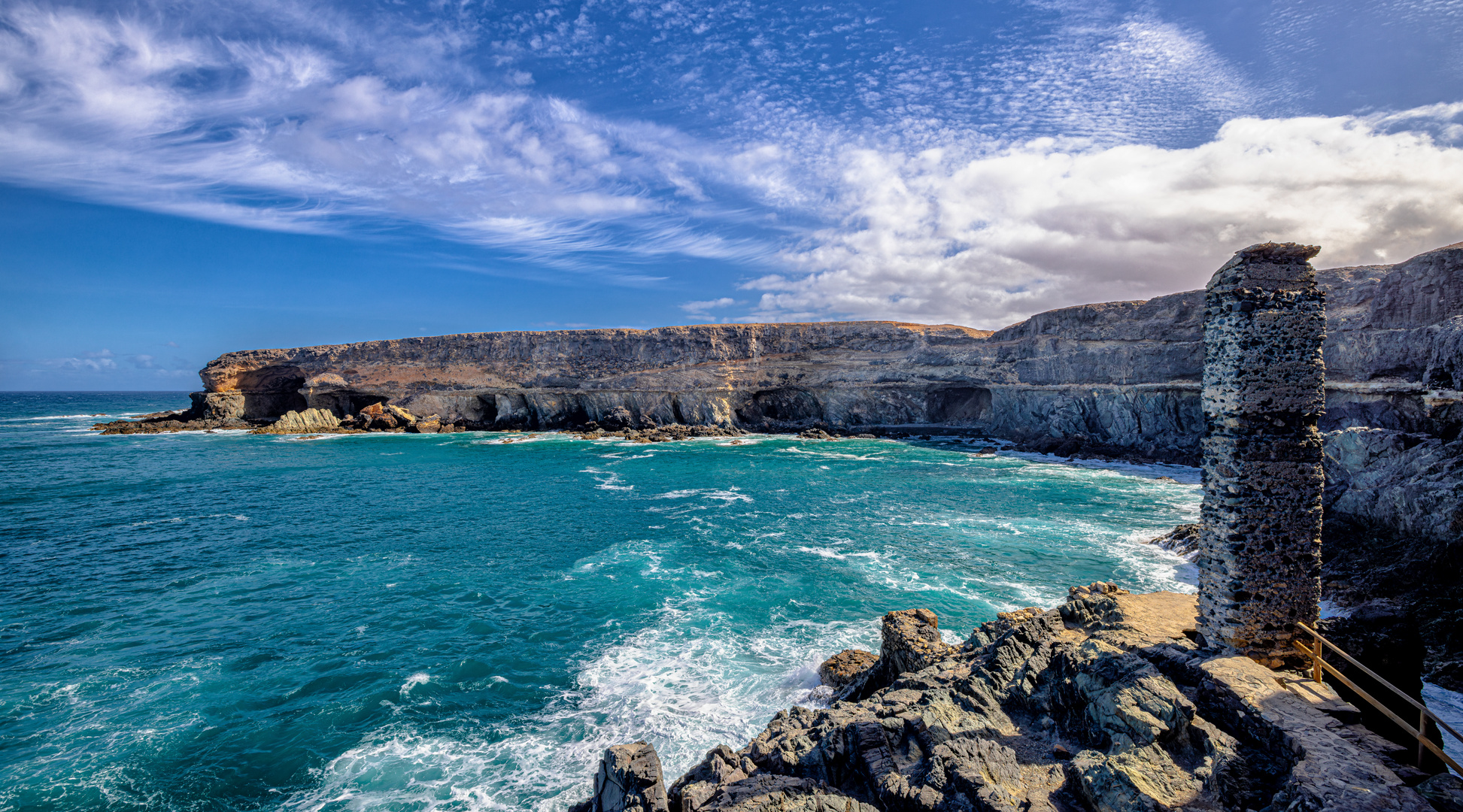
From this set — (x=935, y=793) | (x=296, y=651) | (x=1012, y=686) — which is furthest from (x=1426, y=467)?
(x=296, y=651)

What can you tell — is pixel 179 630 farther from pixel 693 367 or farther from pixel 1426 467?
pixel 693 367

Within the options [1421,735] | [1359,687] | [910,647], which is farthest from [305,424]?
[1421,735]

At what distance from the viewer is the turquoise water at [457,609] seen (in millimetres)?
9062

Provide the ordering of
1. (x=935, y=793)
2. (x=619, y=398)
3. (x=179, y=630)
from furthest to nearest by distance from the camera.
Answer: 1. (x=619, y=398)
2. (x=179, y=630)
3. (x=935, y=793)

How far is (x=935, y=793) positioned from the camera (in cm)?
577

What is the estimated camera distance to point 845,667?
1086cm

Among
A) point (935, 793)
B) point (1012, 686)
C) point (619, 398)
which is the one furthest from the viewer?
point (619, 398)

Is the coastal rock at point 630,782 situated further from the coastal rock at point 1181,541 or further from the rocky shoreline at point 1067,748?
the coastal rock at point 1181,541

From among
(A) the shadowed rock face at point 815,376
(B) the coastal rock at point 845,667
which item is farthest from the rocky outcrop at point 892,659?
(A) the shadowed rock face at point 815,376

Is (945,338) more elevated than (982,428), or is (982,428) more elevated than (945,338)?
(945,338)

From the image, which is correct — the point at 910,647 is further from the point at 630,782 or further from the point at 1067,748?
the point at 630,782

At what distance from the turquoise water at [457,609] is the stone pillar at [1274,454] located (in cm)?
582

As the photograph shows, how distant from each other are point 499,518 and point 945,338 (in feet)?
151

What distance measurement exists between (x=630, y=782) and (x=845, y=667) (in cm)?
560
